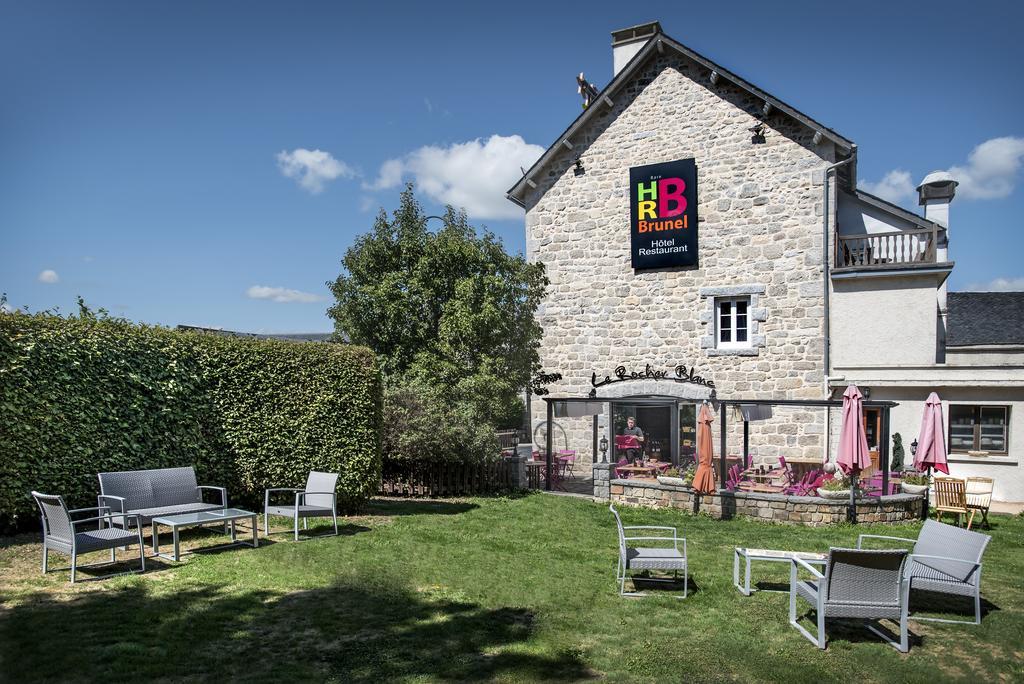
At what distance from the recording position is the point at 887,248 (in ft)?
50.6

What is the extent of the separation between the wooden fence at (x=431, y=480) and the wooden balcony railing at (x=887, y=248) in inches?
378

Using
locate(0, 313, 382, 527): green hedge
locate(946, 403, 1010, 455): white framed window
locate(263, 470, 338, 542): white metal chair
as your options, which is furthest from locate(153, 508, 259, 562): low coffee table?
locate(946, 403, 1010, 455): white framed window

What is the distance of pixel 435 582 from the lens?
23.6 ft

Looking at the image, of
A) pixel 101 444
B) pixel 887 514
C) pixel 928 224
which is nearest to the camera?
pixel 101 444

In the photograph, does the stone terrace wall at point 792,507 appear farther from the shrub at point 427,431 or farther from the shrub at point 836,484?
the shrub at point 427,431

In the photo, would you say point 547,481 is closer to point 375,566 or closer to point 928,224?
point 375,566

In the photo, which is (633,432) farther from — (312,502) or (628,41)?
(628,41)

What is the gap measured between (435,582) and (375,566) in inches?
36.5

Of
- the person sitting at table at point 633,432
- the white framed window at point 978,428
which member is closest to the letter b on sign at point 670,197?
the person sitting at table at point 633,432

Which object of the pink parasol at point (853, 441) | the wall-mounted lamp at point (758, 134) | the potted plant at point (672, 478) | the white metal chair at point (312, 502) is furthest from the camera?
the wall-mounted lamp at point (758, 134)

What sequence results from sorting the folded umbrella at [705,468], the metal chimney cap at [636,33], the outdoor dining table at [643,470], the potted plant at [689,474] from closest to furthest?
1. the folded umbrella at [705,468]
2. the potted plant at [689,474]
3. the outdoor dining table at [643,470]
4. the metal chimney cap at [636,33]

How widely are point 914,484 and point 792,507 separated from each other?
2.42m

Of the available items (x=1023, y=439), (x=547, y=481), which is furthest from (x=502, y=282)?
(x=1023, y=439)

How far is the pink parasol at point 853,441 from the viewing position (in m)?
10.4
